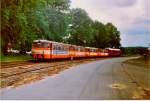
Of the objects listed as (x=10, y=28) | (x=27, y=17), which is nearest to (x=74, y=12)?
(x=27, y=17)

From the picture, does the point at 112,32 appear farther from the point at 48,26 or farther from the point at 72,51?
the point at 48,26

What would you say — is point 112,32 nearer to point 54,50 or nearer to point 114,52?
point 54,50

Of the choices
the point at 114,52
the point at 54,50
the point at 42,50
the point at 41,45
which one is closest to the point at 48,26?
the point at 54,50

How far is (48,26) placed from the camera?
6166cm

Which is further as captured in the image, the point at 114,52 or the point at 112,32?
the point at 114,52

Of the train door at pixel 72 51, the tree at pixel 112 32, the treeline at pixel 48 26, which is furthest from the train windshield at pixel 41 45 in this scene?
the train door at pixel 72 51

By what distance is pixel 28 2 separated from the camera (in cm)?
4284

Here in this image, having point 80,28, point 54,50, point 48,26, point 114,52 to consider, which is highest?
point 80,28

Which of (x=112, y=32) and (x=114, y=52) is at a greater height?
(x=112, y=32)

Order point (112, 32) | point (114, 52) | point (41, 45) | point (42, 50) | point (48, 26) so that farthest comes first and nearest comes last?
point (114, 52)
point (48, 26)
point (112, 32)
point (41, 45)
point (42, 50)

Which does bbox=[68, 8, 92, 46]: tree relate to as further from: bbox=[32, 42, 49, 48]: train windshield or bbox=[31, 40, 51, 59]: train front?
bbox=[31, 40, 51, 59]: train front

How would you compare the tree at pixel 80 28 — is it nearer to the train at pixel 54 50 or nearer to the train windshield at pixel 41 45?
the train at pixel 54 50

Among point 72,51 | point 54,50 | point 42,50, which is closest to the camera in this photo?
point 42,50

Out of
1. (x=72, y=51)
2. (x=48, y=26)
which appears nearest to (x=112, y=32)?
(x=72, y=51)
